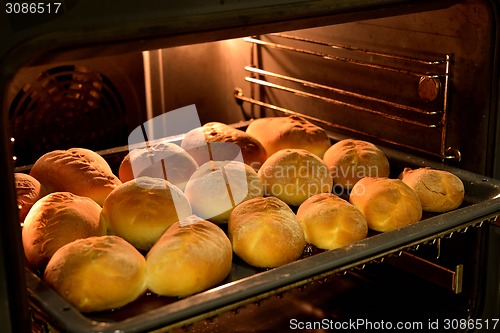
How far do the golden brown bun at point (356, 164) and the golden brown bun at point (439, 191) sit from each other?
12 cm

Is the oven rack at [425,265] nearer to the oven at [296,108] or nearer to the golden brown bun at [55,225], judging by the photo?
the oven at [296,108]

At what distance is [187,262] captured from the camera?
3.98 ft

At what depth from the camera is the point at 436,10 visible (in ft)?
5.02

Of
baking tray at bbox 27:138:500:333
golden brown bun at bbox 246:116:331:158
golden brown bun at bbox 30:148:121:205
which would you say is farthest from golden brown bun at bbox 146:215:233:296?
golden brown bun at bbox 246:116:331:158

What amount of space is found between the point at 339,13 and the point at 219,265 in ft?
1.54

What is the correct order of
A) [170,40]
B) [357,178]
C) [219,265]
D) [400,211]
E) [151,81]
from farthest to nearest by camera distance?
[151,81] → [357,178] → [400,211] → [219,265] → [170,40]

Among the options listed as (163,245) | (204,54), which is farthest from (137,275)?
(204,54)

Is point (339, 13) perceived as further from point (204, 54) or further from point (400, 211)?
point (204, 54)

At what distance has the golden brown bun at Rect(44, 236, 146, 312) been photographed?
1.14 meters

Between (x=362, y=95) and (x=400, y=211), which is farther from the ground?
(x=362, y=95)

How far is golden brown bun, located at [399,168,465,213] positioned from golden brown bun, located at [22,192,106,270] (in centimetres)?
65

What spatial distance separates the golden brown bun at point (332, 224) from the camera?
1.38m

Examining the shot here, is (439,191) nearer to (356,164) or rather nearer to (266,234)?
(356,164)

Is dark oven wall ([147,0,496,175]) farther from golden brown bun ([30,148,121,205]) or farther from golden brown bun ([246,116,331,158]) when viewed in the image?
golden brown bun ([30,148,121,205])
